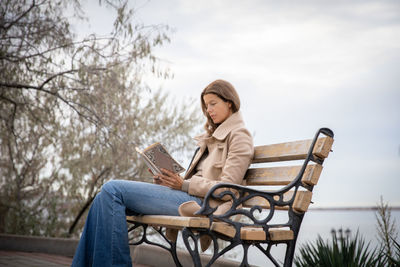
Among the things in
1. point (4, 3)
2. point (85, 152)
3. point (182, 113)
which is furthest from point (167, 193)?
point (182, 113)

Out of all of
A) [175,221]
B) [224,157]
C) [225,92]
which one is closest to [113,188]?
[175,221]

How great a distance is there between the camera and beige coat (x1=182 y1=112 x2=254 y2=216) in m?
2.93

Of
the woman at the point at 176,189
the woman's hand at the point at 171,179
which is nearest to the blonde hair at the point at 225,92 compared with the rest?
the woman at the point at 176,189

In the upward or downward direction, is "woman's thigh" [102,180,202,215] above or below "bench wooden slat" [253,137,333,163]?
below

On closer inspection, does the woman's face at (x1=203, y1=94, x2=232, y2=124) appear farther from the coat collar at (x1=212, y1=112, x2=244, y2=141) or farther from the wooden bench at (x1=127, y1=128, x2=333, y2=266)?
the wooden bench at (x1=127, y1=128, x2=333, y2=266)

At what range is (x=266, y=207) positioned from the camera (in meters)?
3.03

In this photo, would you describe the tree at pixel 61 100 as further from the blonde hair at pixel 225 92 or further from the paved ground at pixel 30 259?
the blonde hair at pixel 225 92

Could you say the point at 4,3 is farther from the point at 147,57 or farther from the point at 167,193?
the point at 167,193

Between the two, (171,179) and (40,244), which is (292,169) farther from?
(40,244)

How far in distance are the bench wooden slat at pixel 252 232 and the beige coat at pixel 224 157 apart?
8.8 inches

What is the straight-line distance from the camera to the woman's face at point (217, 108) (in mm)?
3252

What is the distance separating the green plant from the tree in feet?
10.9

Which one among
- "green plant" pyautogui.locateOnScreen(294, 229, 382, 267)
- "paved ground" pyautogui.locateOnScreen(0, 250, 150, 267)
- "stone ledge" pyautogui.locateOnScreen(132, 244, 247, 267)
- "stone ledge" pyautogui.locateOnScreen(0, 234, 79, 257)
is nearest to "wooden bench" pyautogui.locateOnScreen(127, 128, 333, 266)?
"green plant" pyautogui.locateOnScreen(294, 229, 382, 267)

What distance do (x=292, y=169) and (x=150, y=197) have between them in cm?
92
